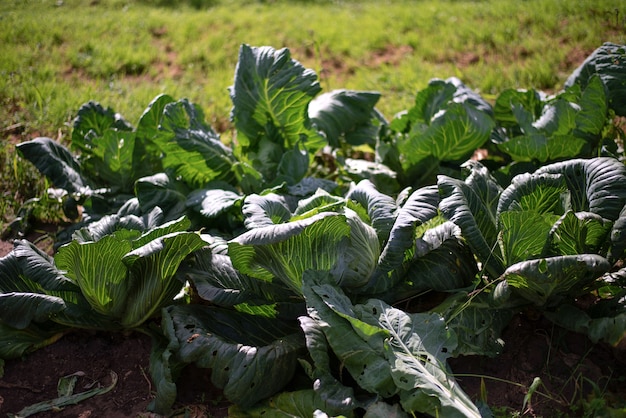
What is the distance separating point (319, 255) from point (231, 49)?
14.4 feet

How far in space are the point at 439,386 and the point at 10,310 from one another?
6.60 ft

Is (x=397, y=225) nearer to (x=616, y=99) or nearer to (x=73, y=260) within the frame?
(x=73, y=260)

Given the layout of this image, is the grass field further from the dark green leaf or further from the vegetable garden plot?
the vegetable garden plot

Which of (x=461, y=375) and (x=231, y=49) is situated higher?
(x=231, y=49)

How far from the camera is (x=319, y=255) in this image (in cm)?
281

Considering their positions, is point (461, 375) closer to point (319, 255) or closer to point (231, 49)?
point (319, 255)

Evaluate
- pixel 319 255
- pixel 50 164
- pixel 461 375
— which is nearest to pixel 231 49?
pixel 50 164

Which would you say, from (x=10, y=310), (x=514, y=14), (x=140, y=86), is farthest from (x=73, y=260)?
(x=514, y=14)

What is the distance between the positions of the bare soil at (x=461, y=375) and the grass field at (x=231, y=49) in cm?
156

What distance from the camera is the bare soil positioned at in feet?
8.82

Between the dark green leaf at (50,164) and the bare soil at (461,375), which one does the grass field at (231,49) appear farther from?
the bare soil at (461,375)

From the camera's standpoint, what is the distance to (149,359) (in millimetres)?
2959

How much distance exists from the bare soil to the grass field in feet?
5.13

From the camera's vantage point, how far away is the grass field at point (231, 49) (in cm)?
518
